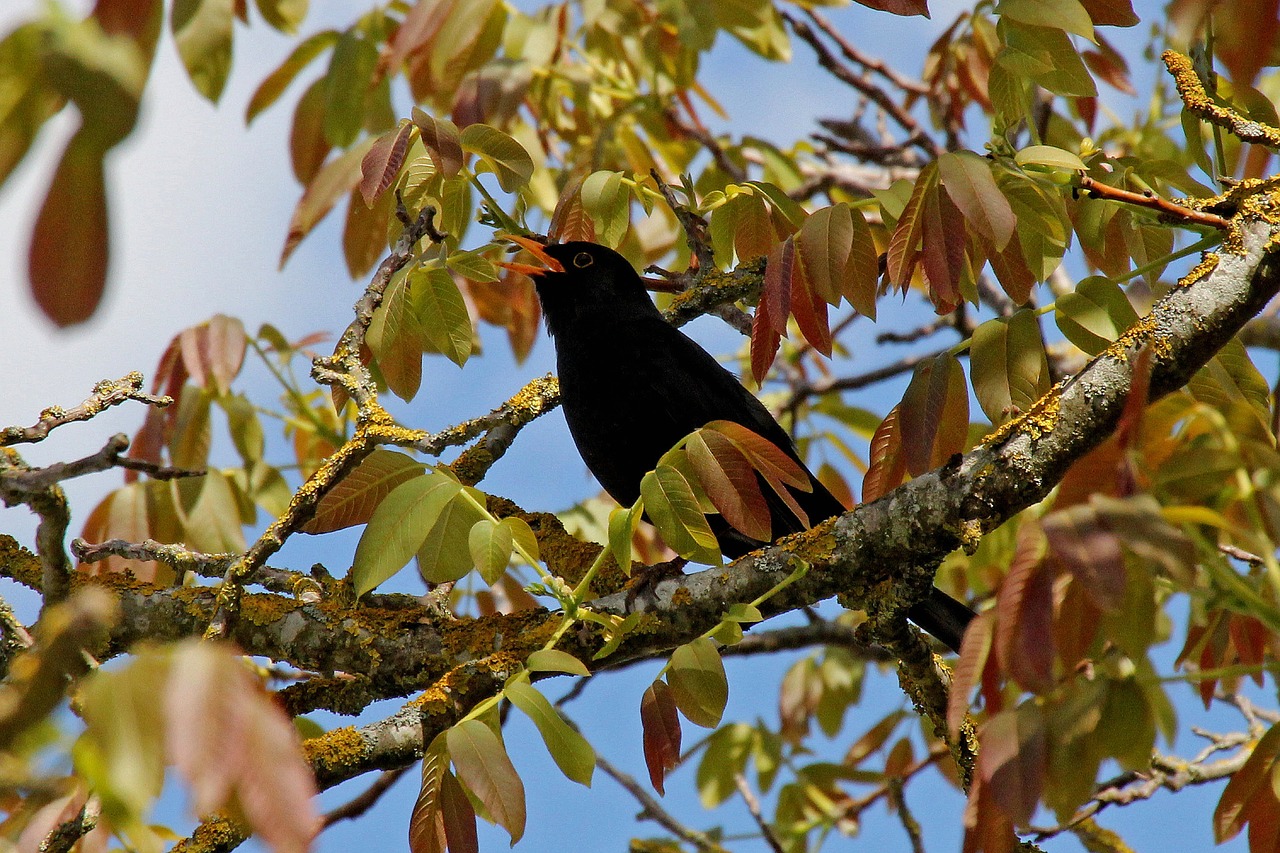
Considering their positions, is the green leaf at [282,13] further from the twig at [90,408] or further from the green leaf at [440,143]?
the twig at [90,408]

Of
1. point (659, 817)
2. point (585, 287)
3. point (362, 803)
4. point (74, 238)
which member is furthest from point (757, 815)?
point (74, 238)

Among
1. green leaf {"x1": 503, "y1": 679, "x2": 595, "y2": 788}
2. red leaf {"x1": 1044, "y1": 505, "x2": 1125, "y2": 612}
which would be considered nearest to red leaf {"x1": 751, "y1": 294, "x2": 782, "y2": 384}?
green leaf {"x1": 503, "y1": 679, "x2": 595, "y2": 788}

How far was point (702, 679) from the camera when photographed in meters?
2.19

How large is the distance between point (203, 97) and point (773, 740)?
3.30m

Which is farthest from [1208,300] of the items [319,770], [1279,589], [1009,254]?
[319,770]

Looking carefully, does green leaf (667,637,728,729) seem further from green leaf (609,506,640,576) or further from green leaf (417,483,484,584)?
green leaf (417,483,484,584)

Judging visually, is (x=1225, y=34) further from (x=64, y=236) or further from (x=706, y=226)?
(x=706, y=226)

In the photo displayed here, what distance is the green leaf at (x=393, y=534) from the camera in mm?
2104

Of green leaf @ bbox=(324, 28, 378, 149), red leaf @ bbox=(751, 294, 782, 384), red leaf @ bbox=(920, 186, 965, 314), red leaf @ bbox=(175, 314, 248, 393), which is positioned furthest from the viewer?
green leaf @ bbox=(324, 28, 378, 149)

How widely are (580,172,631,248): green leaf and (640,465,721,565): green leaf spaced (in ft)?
3.18

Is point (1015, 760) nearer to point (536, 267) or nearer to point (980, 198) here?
point (980, 198)

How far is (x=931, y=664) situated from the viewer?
2842 millimetres

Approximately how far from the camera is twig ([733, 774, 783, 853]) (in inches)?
155

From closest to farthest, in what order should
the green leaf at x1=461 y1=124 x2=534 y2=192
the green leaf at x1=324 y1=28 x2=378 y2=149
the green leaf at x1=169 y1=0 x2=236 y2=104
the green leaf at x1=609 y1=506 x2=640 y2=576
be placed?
1. the green leaf at x1=609 y1=506 x2=640 y2=576
2. the green leaf at x1=461 y1=124 x2=534 y2=192
3. the green leaf at x1=169 y1=0 x2=236 y2=104
4. the green leaf at x1=324 y1=28 x2=378 y2=149
